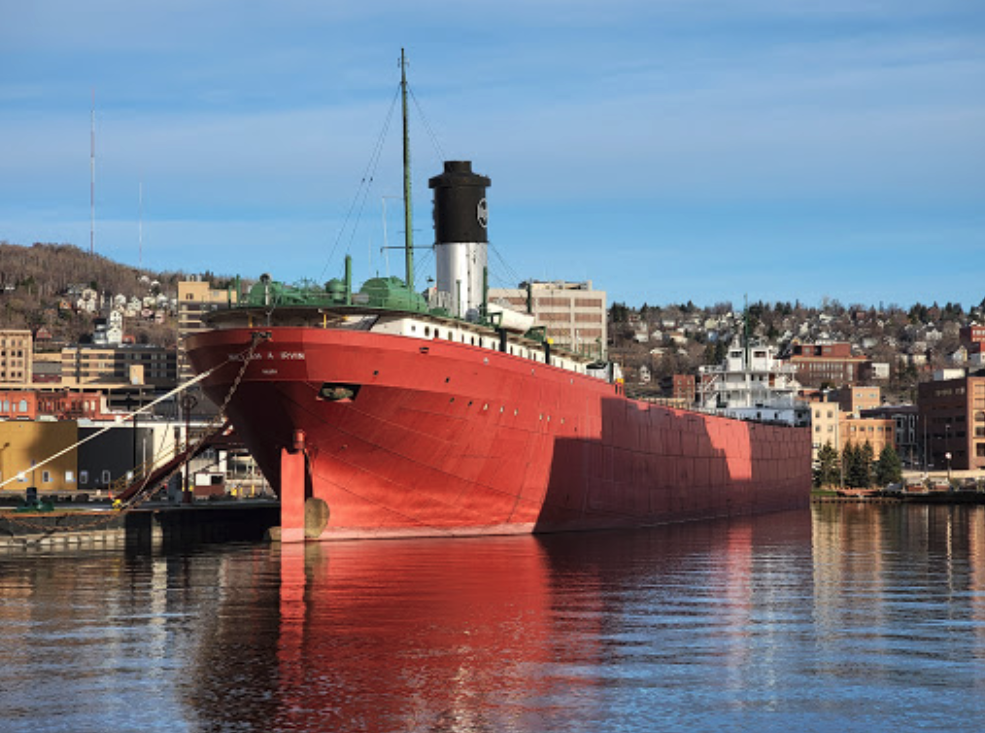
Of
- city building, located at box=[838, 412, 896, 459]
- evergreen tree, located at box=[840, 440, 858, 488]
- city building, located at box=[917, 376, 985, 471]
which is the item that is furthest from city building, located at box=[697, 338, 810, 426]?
city building, located at box=[838, 412, 896, 459]

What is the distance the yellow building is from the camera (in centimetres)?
7644

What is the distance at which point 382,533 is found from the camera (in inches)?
1962

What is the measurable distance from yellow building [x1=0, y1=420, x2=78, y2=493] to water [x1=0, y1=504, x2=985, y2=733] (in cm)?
3168

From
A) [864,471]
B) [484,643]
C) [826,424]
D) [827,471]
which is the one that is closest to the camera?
[484,643]

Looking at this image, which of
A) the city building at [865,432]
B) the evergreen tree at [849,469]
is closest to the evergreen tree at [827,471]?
the evergreen tree at [849,469]

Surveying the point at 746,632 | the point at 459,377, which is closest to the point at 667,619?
the point at 746,632

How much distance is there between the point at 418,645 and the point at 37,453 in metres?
56.2

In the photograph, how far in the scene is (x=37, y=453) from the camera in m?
77.8

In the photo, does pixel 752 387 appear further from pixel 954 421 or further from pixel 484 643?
pixel 954 421

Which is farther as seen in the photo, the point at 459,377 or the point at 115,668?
the point at 459,377

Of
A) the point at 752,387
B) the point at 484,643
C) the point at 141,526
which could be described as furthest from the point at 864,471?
the point at 484,643

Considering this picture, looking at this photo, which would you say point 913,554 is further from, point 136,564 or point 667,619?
point 136,564

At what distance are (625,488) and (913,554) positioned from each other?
54.2 ft

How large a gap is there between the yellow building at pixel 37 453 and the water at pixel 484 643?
31.7 m
